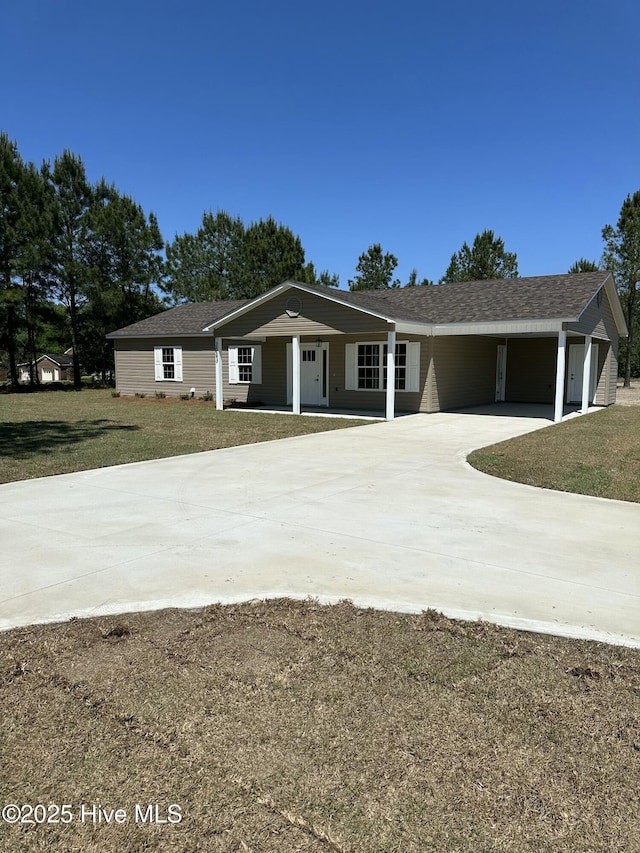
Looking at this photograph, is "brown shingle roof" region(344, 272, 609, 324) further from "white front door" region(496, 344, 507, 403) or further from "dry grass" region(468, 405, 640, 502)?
"dry grass" region(468, 405, 640, 502)

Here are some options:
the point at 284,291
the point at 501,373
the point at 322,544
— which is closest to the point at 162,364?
the point at 284,291

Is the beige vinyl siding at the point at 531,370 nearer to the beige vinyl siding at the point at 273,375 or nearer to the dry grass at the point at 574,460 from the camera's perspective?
the dry grass at the point at 574,460

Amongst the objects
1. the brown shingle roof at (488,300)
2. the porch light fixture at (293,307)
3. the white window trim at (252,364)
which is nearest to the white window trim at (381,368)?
the brown shingle roof at (488,300)

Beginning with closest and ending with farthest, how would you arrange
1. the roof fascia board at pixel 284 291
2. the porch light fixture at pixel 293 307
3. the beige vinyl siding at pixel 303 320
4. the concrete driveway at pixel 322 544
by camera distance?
the concrete driveway at pixel 322 544 → the roof fascia board at pixel 284 291 → the beige vinyl siding at pixel 303 320 → the porch light fixture at pixel 293 307

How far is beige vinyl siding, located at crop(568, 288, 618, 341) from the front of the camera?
57.0 feet

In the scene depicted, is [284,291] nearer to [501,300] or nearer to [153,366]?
[501,300]

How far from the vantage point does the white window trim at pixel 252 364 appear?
2194 centimetres

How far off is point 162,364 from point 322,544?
2221cm

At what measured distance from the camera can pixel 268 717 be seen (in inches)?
109

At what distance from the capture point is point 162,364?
26141mm

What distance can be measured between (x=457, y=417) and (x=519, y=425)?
2.35m

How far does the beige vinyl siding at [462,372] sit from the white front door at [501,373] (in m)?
0.34

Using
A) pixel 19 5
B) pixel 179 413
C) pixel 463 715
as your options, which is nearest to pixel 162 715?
pixel 463 715

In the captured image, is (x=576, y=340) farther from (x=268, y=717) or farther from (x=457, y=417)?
(x=268, y=717)
